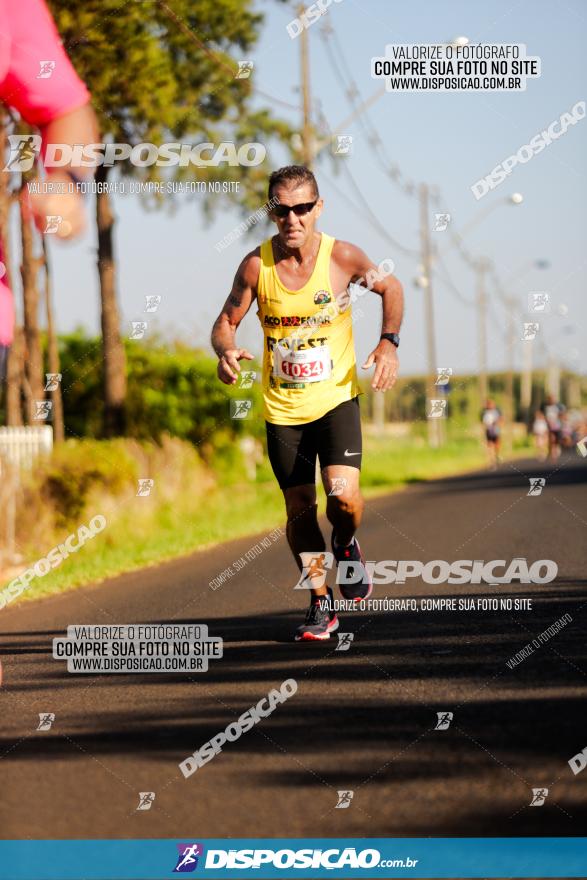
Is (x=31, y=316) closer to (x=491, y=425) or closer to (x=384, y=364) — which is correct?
(x=384, y=364)

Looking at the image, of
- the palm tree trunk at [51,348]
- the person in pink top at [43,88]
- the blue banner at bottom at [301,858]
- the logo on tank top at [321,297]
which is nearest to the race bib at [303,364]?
the logo on tank top at [321,297]

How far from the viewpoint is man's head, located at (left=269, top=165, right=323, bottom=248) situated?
18.1 feet

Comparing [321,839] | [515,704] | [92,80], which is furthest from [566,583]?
[92,80]

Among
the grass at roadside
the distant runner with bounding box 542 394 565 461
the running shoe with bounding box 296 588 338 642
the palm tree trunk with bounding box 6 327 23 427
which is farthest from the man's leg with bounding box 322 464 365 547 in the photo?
the distant runner with bounding box 542 394 565 461

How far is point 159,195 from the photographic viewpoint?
15.6 metres

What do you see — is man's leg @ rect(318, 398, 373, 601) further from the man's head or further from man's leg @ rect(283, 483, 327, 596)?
the man's head

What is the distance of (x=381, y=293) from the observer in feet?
19.1

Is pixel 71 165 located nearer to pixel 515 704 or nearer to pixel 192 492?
pixel 515 704

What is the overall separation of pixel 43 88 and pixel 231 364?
2.54 meters

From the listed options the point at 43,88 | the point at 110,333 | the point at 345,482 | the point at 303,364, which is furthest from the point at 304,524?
the point at 110,333

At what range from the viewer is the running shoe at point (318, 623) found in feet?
19.9

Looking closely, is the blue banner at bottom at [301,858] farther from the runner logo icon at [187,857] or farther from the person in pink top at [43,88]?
the person in pink top at [43,88]

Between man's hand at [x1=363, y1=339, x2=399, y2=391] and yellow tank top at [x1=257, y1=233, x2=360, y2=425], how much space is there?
0.17 m

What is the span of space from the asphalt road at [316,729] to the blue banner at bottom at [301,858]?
0.30ft
